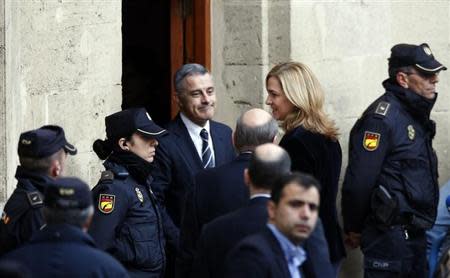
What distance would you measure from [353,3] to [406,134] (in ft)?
5.01

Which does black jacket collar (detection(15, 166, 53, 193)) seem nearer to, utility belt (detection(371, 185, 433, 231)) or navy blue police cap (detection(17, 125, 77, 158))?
navy blue police cap (detection(17, 125, 77, 158))

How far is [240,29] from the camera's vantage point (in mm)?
9961

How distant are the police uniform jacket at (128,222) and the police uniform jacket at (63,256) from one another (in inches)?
60.9

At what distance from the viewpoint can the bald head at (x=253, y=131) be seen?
23.9 feet

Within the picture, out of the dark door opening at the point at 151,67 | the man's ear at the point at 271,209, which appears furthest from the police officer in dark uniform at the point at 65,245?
the dark door opening at the point at 151,67

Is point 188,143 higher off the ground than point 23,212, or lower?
higher

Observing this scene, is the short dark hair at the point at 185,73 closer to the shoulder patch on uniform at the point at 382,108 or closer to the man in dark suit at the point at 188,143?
the man in dark suit at the point at 188,143

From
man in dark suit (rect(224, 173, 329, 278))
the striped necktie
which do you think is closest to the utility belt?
the striped necktie

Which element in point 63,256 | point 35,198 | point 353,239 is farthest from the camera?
point 353,239

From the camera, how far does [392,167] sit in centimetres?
902

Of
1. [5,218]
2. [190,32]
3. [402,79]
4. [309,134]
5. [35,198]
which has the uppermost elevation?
[190,32]

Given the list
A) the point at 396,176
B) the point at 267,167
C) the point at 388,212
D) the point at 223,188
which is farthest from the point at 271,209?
the point at 396,176

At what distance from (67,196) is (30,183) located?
1.10 metres

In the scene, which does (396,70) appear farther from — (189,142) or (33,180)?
(33,180)
